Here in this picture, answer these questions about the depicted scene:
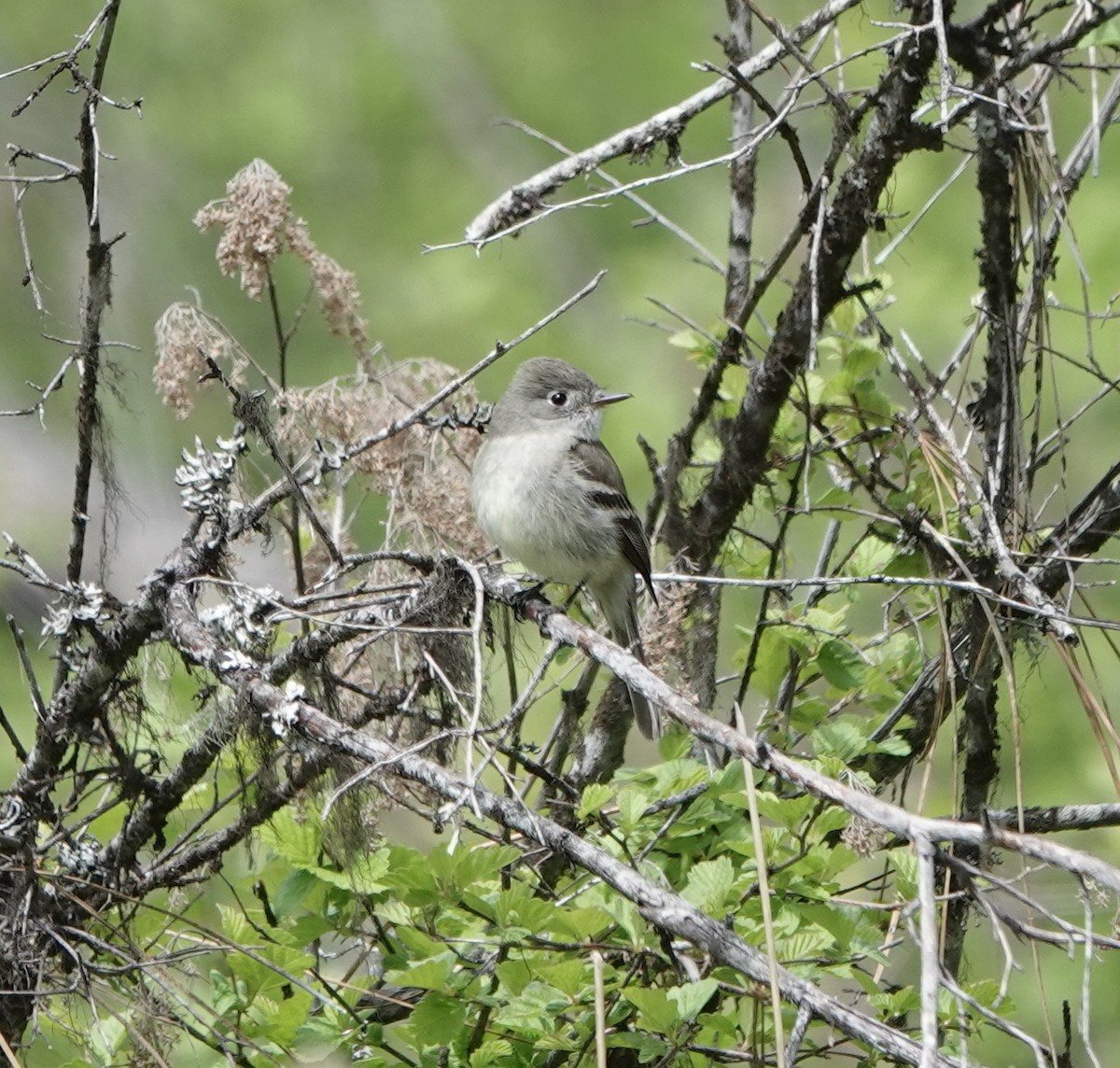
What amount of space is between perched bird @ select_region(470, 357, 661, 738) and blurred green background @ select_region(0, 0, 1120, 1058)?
8.18ft

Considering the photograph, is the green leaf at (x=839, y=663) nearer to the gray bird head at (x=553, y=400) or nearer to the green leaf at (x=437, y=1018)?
the green leaf at (x=437, y=1018)

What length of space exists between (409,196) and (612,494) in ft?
19.4

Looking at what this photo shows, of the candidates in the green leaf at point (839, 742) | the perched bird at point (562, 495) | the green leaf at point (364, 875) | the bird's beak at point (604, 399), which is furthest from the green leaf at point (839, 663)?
the bird's beak at point (604, 399)

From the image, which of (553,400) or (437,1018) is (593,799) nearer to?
(437,1018)

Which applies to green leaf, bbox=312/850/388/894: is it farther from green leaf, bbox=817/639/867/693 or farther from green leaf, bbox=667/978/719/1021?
green leaf, bbox=817/639/867/693

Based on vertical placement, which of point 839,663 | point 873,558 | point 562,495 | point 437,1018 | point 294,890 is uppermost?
point 562,495

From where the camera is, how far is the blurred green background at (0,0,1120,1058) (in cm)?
810

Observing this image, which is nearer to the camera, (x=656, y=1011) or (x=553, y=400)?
(x=656, y=1011)

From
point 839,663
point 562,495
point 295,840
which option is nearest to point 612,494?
point 562,495

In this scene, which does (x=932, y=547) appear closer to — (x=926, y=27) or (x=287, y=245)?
(x=926, y=27)

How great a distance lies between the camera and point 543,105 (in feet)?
35.7

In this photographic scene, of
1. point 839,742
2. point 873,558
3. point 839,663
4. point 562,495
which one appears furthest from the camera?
point 562,495

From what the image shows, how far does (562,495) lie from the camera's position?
5.18 metres

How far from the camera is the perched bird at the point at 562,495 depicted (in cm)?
491
